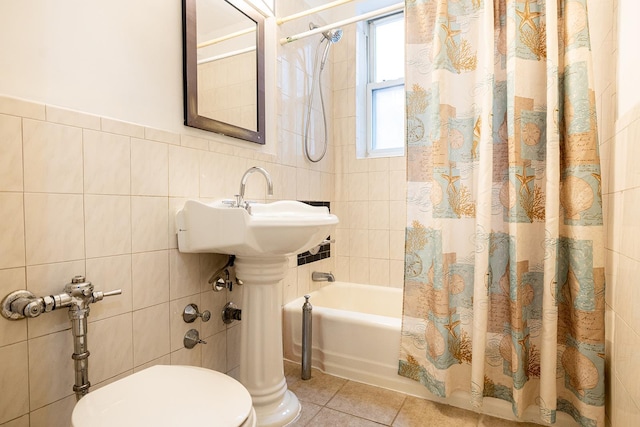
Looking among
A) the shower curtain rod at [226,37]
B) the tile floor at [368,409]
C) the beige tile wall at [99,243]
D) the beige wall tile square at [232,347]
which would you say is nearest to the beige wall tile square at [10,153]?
the beige tile wall at [99,243]

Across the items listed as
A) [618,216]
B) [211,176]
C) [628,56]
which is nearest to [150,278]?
[211,176]

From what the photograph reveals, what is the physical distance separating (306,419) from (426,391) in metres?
0.56

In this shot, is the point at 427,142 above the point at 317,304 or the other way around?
above

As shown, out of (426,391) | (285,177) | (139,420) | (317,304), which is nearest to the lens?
(139,420)

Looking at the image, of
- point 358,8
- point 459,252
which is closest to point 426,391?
point 459,252

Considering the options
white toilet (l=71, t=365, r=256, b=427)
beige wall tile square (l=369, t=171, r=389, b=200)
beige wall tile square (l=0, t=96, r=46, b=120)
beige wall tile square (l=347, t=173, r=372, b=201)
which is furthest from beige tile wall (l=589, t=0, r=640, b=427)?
beige wall tile square (l=0, t=96, r=46, b=120)

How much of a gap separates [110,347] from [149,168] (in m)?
0.62

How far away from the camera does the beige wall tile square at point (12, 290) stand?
0.88 meters

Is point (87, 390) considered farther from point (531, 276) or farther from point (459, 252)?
point (531, 276)

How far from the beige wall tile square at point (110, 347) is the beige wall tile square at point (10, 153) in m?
0.47

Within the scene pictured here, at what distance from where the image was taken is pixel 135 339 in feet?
3.87

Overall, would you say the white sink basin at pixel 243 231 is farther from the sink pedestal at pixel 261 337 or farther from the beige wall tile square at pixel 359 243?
the beige wall tile square at pixel 359 243

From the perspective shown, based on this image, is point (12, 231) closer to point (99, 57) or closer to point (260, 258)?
point (99, 57)

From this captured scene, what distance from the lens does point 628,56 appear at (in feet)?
3.36
